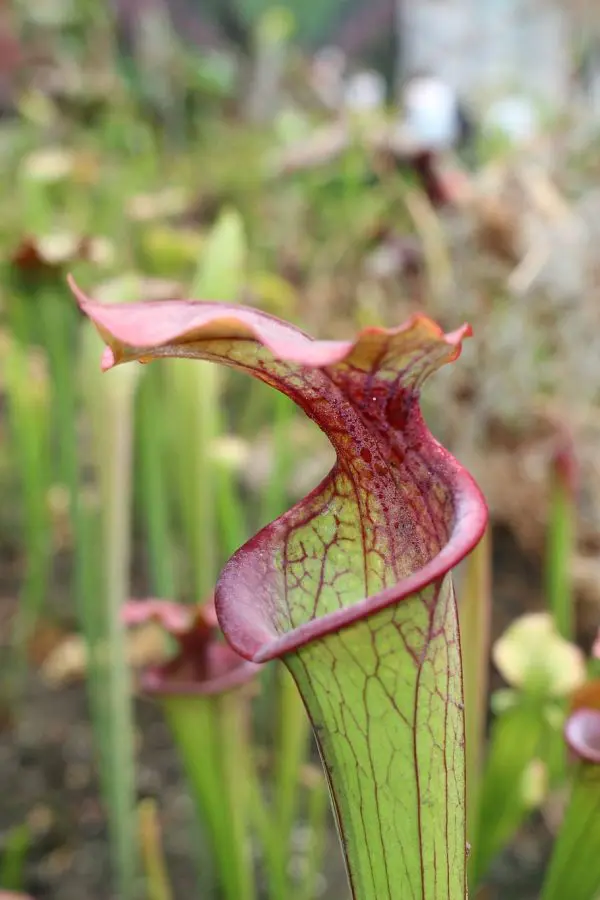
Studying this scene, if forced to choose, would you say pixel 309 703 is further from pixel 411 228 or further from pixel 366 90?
pixel 366 90

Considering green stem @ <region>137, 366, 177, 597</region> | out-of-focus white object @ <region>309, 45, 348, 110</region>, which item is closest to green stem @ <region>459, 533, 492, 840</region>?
green stem @ <region>137, 366, 177, 597</region>

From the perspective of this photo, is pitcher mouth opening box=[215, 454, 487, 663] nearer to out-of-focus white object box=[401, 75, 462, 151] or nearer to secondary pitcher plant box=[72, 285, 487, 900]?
secondary pitcher plant box=[72, 285, 487, 900]

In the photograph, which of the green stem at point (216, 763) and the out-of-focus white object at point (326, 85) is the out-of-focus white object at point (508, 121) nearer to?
the out-of-focus white object at point (326, 85)

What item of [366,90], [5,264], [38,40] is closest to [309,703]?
[5,264]

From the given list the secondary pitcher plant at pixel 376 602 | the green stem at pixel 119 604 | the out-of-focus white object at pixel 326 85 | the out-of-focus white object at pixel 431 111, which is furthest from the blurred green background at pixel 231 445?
the out-of-focus white object at pixel 326 85

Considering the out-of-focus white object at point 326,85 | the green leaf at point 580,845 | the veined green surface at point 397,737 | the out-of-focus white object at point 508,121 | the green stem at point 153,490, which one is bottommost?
the green leaf at point 580,845

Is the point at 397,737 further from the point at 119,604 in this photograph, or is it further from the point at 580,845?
the point at 119,604

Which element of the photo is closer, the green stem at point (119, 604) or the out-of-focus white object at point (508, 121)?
the green stem at point (119, 604)

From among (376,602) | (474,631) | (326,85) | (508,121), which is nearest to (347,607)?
(376,602)
